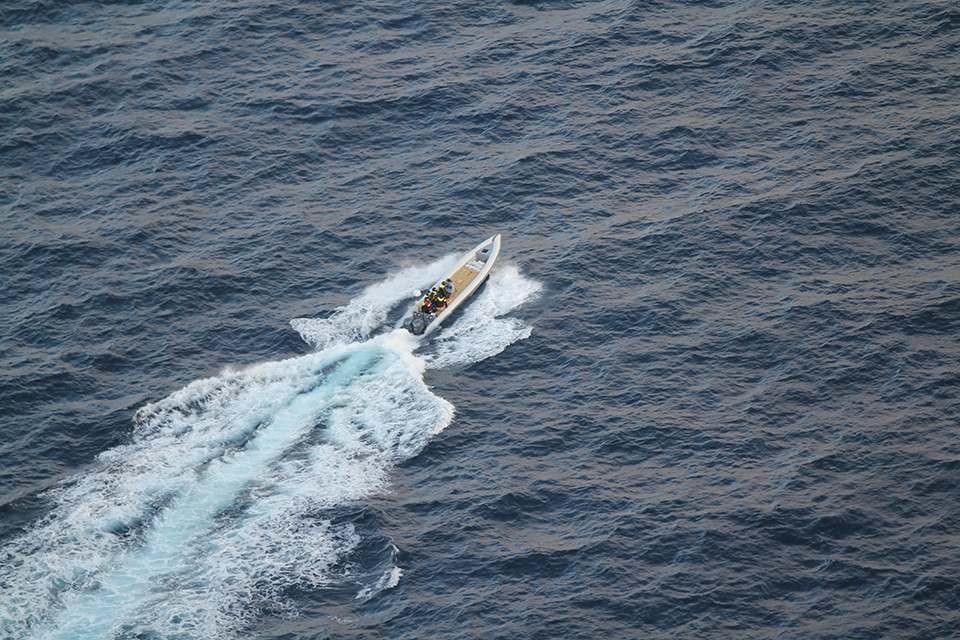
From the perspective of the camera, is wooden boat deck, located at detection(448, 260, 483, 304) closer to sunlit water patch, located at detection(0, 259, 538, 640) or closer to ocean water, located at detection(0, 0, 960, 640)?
ocean water, located at detection(0, 0, 960, 640)

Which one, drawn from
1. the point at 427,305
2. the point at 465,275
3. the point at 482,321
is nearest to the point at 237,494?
the point at 427,305

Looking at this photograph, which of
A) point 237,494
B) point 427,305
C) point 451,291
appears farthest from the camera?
point 451,291

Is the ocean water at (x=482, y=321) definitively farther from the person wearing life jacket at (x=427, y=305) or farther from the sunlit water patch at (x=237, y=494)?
the person wearing life jacket at (x=427, y=305)

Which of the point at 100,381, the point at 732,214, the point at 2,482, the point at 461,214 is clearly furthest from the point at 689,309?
the point at 2,482

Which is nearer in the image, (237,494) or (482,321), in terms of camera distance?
(237,494)

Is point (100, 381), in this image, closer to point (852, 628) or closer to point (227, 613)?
point (227, 613)

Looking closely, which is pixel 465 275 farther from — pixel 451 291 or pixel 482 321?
pixel 482 321
